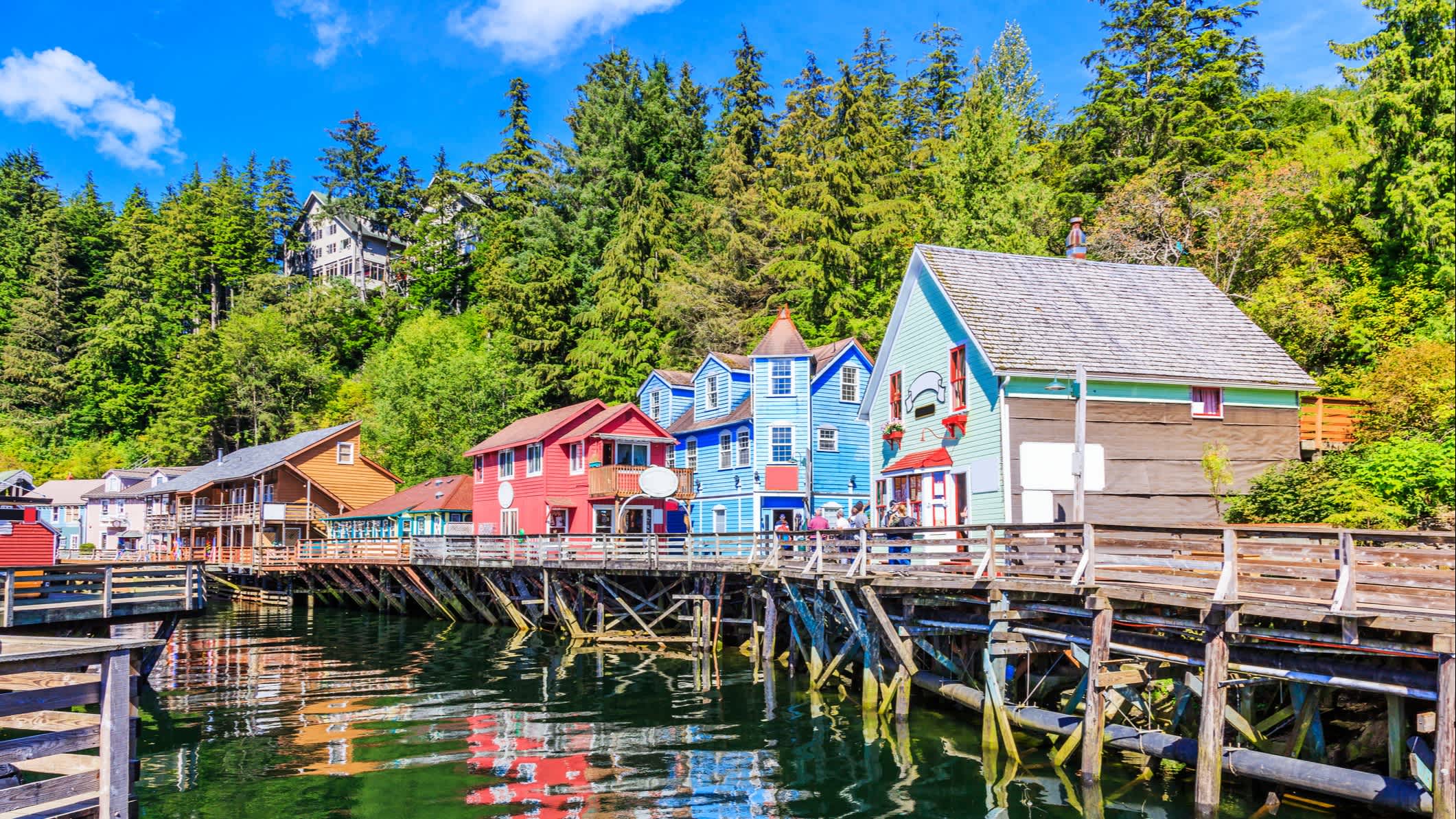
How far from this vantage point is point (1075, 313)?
84.4 feet

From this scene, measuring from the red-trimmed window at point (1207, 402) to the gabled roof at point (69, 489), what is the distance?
252 feet

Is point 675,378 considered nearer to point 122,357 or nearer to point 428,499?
point 428,499

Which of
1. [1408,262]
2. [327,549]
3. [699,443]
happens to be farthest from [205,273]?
[1408,262]

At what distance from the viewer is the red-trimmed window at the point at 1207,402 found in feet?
80.2

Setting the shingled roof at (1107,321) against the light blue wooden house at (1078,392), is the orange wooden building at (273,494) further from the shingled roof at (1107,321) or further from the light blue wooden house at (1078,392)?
the shingled roof at (1107,321)

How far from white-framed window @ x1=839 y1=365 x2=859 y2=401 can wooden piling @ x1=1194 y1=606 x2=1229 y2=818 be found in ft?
89.2

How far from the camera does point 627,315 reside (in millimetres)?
54781

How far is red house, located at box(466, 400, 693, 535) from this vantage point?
4072 cm

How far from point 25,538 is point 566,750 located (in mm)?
30698

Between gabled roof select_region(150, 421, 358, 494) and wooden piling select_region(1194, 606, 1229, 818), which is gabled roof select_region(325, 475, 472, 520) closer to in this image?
gabled roof select_region(150, 421, 358, 494)

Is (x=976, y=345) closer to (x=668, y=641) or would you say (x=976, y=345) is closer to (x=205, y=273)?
(x=668, y=641)

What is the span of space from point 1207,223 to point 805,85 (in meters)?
25.7

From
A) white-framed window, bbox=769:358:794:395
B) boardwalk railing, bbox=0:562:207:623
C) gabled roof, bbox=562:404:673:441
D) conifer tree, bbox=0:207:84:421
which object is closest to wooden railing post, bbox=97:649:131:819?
boardwalk railing, bbox=0:562:207:623

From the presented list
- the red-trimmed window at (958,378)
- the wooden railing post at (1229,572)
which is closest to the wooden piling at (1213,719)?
the wooden railing post at (1229,572)
